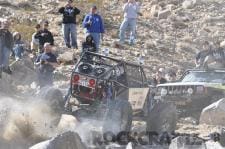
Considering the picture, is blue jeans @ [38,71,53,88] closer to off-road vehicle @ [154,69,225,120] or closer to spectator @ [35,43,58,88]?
spectator @ [35,43,58,88]

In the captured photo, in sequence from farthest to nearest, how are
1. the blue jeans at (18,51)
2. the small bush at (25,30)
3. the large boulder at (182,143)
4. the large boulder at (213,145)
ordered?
the small bush at (25,30) → the blue jeans at (18,51) → the large boulder at (213,145) → the large boulder at (182,143)

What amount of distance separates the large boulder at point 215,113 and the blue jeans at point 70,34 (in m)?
6.50

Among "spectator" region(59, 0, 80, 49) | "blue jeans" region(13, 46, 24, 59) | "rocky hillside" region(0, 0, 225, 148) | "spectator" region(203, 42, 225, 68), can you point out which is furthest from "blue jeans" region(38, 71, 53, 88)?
"spectator" region(203, 42, 225, 68)

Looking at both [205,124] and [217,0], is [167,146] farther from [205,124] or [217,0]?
[217,0]

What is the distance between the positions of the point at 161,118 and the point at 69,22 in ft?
23.3

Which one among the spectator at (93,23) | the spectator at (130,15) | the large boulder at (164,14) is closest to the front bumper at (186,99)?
the spectator at (93,23)

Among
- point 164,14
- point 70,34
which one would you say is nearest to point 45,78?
point 70,34

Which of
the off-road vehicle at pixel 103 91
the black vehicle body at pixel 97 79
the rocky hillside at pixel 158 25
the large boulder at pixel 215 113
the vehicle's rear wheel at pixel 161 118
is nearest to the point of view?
the off-road vehicle at pixel 103 91

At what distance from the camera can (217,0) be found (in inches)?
1221

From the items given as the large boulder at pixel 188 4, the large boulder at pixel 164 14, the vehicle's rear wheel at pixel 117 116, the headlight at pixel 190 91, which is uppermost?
the large boulder at pixel 188 4

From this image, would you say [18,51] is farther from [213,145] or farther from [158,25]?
[158,25]

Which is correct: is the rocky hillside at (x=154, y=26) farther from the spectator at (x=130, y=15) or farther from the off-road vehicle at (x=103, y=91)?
the off-road vehicle at (x=103, y=91)

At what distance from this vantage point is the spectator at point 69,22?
19.0 m

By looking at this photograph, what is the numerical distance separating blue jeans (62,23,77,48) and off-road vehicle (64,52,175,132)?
7.31 metres
